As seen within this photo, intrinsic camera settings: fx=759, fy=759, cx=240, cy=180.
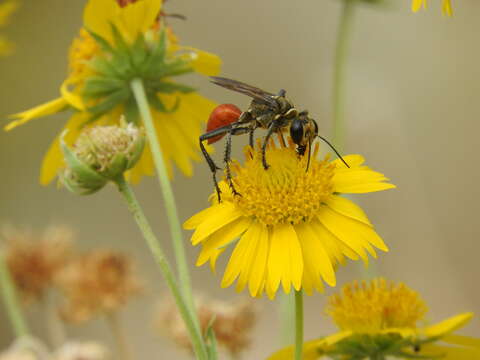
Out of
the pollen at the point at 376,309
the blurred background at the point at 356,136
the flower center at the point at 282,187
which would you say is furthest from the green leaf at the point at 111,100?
the blurred background at the point at 356,136

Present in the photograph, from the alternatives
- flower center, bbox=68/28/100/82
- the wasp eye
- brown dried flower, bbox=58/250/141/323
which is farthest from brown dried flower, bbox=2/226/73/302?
the wasp eye

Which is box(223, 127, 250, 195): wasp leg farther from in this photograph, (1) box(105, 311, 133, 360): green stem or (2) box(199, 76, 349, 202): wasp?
(1) box(105, 311, 133, 360): green stem

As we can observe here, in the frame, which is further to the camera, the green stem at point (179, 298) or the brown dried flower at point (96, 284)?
the brown dried flower at point (96, 284)

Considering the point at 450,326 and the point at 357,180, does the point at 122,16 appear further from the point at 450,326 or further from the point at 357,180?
the point at 450,326

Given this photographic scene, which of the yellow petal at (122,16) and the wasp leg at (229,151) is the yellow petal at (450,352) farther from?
the yellow petal at (122,16)

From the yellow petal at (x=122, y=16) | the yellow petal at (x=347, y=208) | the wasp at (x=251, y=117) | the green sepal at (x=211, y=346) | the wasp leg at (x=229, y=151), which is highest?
the yellow petal at (x=122, y=16)

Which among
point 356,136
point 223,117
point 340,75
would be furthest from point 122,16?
point 356,136

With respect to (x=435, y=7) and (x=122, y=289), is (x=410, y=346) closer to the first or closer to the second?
(x=122, y=289)
